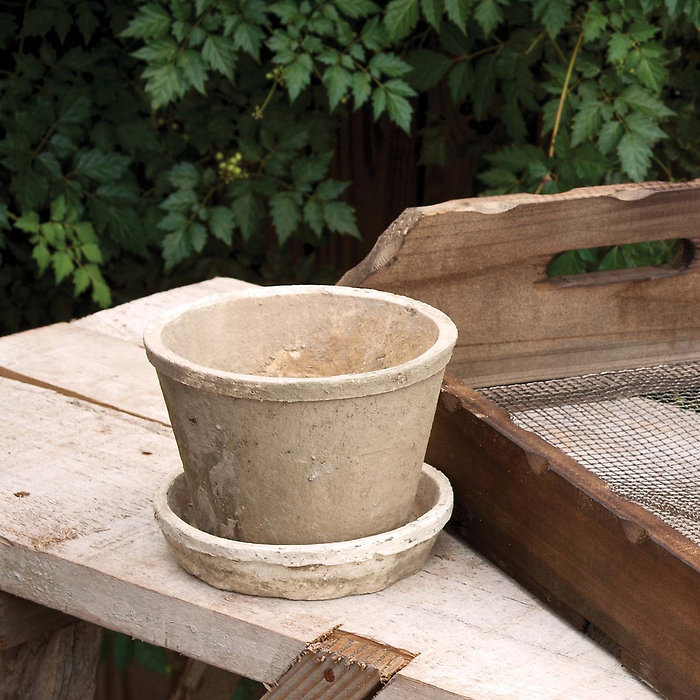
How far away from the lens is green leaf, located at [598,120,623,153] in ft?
7.50

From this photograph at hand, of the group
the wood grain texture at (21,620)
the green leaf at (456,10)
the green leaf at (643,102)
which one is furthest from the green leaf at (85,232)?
the wood grain texture at (21,620)

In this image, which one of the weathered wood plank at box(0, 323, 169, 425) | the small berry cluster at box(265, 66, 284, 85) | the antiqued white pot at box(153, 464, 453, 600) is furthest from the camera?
the small berry cluster at box(265, 66, 284, 85)

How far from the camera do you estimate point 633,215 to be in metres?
1.33

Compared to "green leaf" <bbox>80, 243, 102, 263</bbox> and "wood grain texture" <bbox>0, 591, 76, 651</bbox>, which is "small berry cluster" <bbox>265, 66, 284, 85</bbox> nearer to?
"green leaf" <bbox>80, 243, 102, 263</bbox>

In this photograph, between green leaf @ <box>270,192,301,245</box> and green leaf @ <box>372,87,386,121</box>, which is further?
green leaf @ <box>270,192,301,245</box>

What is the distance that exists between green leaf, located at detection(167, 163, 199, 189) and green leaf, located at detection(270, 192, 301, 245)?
0.21m

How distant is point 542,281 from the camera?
4.26 feet

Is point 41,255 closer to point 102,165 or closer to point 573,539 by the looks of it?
point 102,165

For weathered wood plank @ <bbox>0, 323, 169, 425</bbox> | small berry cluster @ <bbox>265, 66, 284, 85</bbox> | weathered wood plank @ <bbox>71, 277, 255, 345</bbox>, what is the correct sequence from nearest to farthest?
weathered wood plank @ <bbox>0, 323, 169, 425</bbox> → weathered wood plank @ <bbox>71, 277, 255, 345</bbox> → small berry cluster @ <bbox>265, 66, 284, 85</bbox>

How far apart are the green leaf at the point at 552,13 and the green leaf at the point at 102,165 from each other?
3.45 ft

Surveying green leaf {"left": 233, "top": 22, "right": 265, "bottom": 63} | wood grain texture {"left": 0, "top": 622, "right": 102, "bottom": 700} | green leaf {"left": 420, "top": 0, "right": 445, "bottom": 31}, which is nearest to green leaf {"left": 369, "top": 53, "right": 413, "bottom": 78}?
green leaf {"left": 420, "top": 0, "right": 445, "bottom": 31}

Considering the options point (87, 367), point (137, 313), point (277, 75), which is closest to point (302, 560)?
point (87, 367)

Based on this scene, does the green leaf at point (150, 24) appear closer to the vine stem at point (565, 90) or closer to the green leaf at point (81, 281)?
the green leaf at point (81, 281)

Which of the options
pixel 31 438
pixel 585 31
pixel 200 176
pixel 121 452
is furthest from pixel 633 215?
pixel 200 176
